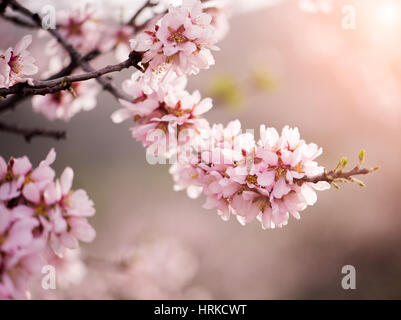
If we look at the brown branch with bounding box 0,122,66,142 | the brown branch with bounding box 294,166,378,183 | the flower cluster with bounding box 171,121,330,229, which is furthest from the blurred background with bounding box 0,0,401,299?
the brown branch with bounding box 294,166,378,183

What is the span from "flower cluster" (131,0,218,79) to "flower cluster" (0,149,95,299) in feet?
1.01

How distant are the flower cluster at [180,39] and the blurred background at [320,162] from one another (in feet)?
5.28

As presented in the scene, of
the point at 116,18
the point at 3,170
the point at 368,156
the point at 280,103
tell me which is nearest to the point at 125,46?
the point at 116,18

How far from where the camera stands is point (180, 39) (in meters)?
0.85

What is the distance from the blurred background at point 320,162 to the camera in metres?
3.38

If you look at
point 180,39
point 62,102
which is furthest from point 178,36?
point 62,102

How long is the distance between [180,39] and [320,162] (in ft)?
12.0

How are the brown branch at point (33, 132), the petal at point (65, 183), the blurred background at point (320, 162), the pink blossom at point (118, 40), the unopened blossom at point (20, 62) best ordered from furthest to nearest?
1. the blurred background at point (320, 162)
2. the pink blossom at point (118, 40)
3. the brown branch at point (33, 132)
4. the unopened blossom at point (20, 62)
5. the petal at point (65, 183)

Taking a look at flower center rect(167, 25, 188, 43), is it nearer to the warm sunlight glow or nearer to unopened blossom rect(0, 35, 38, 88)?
unopened blossom rect(0, 35, 38, 88)

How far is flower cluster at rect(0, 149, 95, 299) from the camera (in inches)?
26.4

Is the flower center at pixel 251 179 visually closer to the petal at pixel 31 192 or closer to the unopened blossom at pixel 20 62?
the petal at pixel 31 192

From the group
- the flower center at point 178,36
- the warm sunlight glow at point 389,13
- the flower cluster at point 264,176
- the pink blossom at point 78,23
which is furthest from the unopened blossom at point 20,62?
the warm sunlight glow at point 389,13

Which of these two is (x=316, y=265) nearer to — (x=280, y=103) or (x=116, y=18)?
(x=280, y=103)

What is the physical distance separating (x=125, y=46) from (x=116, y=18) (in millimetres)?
150
